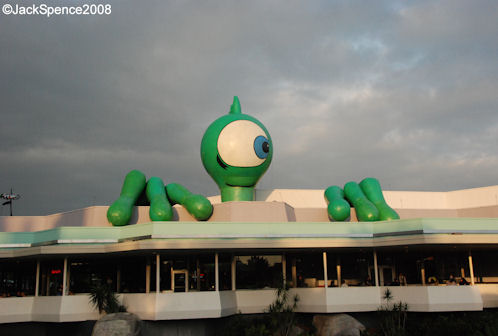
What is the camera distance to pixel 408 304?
2612cm

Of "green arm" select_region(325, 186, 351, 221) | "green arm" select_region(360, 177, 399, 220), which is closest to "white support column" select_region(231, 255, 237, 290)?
"green arm" select_region(325, 186, 351, 221)

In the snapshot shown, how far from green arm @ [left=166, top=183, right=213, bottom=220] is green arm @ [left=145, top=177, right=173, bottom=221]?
2.16 ft

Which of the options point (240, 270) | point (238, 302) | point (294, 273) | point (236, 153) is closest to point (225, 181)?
point (236, 153)

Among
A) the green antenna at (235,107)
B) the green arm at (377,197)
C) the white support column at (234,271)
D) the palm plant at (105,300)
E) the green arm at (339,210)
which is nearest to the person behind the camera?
the palm plant at (105,300)

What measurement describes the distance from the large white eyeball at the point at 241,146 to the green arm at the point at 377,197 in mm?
7785

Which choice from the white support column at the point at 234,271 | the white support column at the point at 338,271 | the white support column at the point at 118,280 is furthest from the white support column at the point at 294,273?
the white support column at the point at 118,280

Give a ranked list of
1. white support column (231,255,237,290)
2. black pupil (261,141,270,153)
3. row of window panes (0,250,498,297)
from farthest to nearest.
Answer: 1. black pupil (261,141,270,153)
2. row of window panes (0,250,498,297)
3. white support column (231,255,237,290)

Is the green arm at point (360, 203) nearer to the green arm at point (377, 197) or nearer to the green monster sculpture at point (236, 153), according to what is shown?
the green arm at point (377, 197)

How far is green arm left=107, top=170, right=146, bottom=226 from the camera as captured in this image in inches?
1160

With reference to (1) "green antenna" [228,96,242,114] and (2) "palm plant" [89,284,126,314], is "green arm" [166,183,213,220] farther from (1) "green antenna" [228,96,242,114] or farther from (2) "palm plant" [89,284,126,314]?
(2) "palm plant" [89,284,126,314]

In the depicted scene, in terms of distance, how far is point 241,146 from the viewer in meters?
30.5

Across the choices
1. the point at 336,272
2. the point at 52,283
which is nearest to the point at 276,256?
the point at 336,272

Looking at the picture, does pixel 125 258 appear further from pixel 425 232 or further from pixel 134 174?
pixel 425 232

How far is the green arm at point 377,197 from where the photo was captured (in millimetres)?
32312
